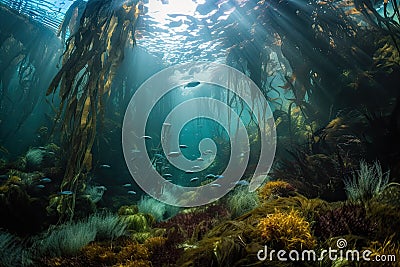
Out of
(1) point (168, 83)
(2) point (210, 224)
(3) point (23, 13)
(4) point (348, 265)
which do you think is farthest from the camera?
(1) point (168, 83)

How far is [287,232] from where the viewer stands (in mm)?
2625

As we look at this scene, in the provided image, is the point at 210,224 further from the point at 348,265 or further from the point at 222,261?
the point at 348,265

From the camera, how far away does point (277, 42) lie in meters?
10.6

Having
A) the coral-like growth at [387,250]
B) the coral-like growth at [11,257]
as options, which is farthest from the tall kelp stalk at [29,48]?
the coral-like growth at [387,250]

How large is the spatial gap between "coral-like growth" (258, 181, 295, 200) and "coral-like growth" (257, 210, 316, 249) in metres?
2.70

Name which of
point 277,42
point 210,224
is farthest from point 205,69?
point 210,224

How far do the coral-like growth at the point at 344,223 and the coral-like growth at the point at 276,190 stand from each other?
2262 mm

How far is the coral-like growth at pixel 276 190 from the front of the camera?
545 centimetres

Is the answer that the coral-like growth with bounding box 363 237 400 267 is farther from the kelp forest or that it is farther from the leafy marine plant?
the leafy marine plant

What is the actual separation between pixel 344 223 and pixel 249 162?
9120 millimetres

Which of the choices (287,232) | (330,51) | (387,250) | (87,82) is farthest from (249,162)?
(387,250)

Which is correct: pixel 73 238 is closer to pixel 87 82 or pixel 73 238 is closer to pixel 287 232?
pixel 87 82

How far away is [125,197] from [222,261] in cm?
896

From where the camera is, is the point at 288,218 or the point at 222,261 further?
the point at 288,218
